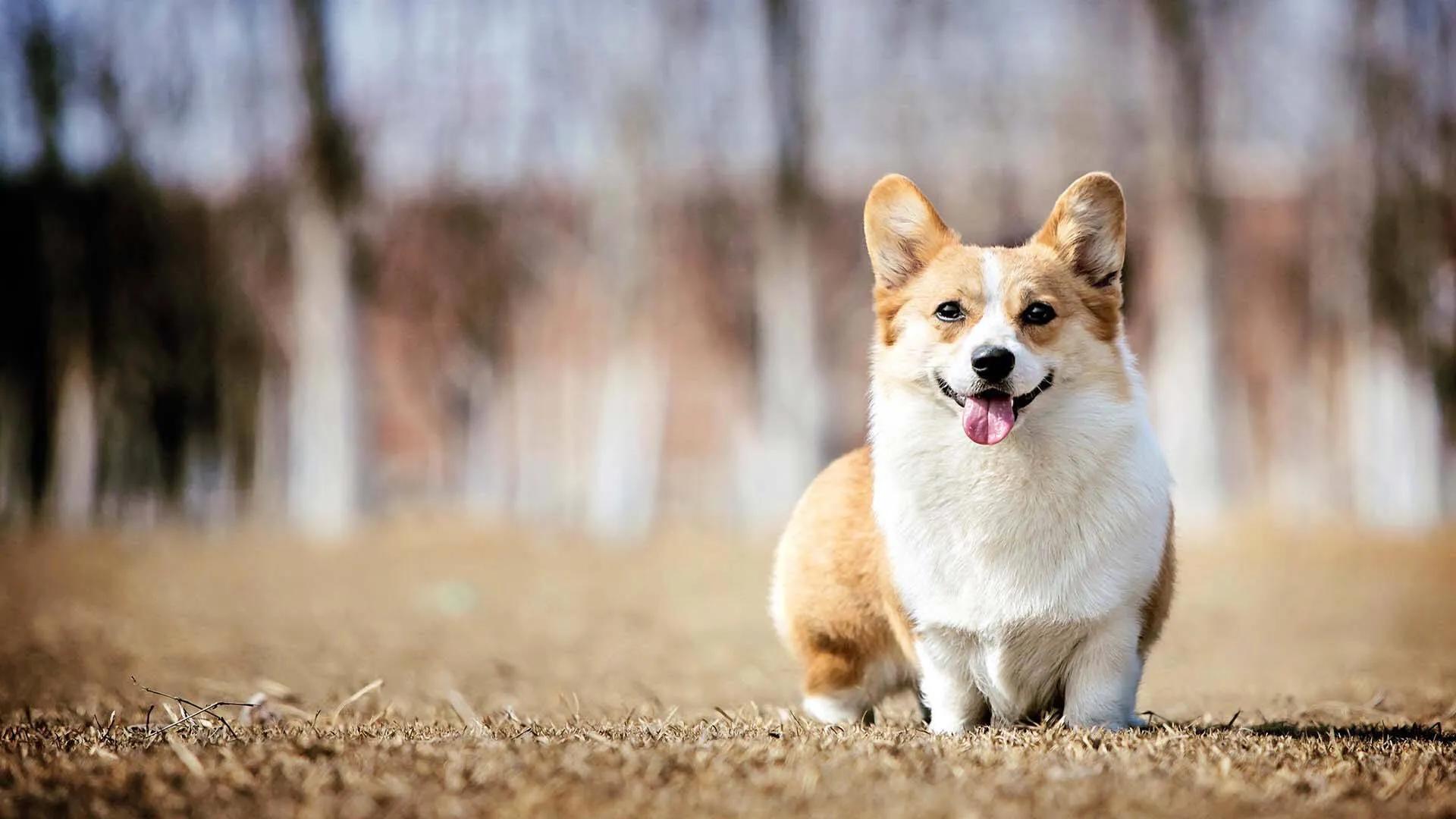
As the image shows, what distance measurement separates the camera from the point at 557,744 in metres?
3.27

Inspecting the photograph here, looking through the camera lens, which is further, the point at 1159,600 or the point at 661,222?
the point at 661,222

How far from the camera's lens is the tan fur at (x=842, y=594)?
414 centimetres

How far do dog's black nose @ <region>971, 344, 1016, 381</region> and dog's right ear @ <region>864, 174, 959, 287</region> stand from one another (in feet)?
2.23

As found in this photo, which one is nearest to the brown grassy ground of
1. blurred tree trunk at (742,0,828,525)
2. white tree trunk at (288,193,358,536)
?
white tree trunk at (288,193,358,536)

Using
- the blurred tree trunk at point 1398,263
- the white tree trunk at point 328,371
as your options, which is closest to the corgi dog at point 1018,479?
the white tree trunk at point 328,371

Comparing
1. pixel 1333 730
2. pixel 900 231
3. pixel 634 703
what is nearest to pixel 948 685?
pixel 1333 730

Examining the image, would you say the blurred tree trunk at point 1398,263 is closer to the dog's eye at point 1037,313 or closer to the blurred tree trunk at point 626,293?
the blurred tree trunk at point 626,293

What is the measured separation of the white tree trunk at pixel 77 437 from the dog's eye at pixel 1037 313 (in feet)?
77.7

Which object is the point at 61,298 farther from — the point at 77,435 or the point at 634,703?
the point at 634,703

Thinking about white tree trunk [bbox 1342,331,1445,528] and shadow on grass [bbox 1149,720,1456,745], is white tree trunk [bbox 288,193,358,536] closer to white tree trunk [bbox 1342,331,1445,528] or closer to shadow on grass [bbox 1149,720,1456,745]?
shadow on grass [bbox 1149,720,1456,745]

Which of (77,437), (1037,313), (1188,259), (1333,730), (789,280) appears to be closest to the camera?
(1037,313)

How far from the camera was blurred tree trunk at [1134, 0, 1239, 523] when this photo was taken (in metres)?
15.9

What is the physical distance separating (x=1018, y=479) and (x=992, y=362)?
41cm

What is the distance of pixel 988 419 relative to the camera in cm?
368
